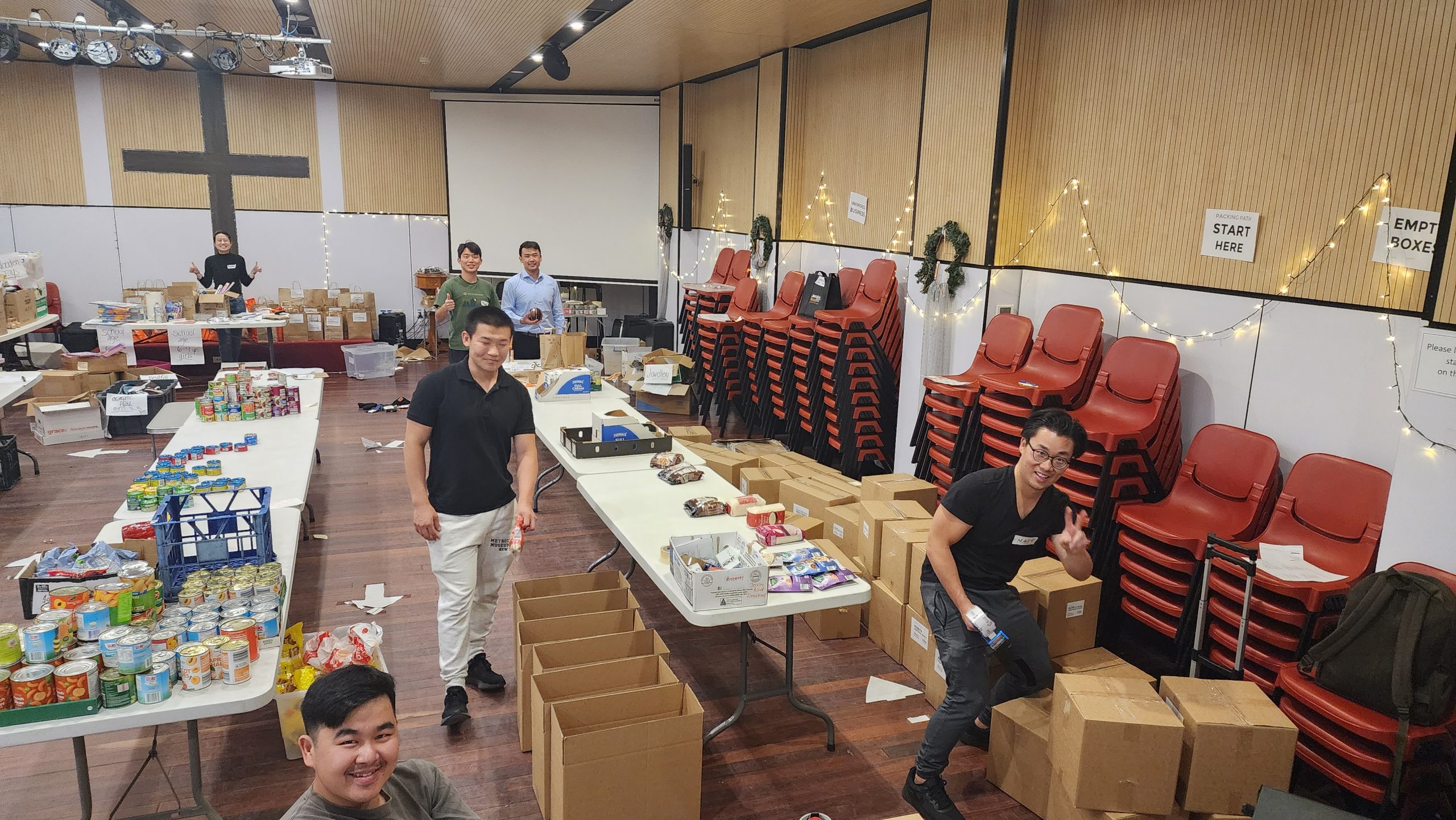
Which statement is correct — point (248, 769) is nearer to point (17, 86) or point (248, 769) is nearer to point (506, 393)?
point (506, 393)

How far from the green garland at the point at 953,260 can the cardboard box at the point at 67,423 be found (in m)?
7.09

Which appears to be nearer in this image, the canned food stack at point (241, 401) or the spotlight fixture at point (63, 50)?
the canned food stack at point (241, 401)

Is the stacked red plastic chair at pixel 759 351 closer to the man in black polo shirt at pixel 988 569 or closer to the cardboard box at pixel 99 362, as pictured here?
the man in black polo shirt at pixel 988 569

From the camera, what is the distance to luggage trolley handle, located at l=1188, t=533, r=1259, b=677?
→ 3457mm

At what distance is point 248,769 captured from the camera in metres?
3.37

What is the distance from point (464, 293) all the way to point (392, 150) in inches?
280

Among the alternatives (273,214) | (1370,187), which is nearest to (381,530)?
(1370,187)

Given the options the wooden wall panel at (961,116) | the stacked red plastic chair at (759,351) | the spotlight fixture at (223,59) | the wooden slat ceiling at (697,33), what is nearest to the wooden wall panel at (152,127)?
the spotlight fixture at (223,59)

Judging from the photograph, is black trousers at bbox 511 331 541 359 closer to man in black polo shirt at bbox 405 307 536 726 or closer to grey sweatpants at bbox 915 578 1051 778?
man in black polo shirt at bbox 405 307 536 726

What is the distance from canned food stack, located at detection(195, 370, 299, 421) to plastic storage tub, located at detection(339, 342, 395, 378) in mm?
5285

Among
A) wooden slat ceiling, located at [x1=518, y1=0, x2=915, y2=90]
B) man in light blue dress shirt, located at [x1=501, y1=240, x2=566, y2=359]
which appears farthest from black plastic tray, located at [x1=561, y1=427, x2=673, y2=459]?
wooden slat ceiling, located at [x1=518, y1=0, x2=915, y2=90]

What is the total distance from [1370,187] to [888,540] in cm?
255

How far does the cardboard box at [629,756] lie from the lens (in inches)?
108

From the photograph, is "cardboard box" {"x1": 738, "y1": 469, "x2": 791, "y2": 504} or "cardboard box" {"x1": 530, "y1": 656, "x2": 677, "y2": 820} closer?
"cardboard box" {"x1": 530, "y1": 656, "x2": 677, "y2": 820}
